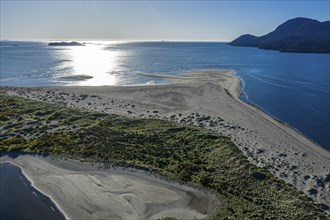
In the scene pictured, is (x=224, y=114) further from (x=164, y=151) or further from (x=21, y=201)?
(x=21, y=201)

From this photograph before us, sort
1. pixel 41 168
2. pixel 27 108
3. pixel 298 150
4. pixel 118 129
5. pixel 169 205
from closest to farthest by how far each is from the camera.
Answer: pixel 169 205, pixel 41 168, pixel 298 150, pixel 118 129, pixel 27 108

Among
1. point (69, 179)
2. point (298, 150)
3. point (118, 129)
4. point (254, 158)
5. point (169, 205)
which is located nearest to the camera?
point (169, 205)

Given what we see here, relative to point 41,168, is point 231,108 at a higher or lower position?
higher

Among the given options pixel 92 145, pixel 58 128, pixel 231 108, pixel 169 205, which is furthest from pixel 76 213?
pixel 231 108

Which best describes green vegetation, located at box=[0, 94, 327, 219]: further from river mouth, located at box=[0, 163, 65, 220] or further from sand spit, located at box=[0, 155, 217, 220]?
river mouth, located at box=[0, 163, 65, 220]

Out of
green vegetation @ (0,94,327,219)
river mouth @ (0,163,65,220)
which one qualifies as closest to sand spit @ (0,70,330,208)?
green vegetation @ (0,94,327,219)

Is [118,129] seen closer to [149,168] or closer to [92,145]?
[92,145]
